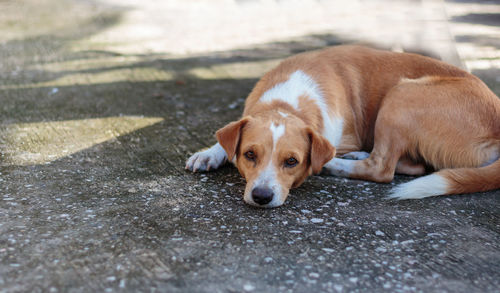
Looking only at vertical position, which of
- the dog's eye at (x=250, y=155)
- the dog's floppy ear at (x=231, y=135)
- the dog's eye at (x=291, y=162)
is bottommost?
the dog's eye at (x=291, y=162)

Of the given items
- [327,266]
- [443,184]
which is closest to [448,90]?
[443,184]

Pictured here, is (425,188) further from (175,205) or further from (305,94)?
(175,205)

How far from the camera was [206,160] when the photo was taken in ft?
12.5

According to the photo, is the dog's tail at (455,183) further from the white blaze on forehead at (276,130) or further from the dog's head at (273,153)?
the white blaze on forehead at (276,130)

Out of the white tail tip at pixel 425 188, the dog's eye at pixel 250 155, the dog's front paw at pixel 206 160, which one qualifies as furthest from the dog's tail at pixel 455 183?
the dog's front paw at pixel 206 160

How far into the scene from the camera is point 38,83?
225 inches

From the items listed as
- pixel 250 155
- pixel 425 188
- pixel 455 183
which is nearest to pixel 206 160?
pixel 250 155

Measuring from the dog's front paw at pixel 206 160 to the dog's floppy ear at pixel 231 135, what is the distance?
0.41 metres

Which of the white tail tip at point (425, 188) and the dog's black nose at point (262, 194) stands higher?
the dog's black nose at point (262, 194)

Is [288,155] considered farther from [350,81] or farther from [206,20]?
[206,20]

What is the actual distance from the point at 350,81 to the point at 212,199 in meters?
1.79

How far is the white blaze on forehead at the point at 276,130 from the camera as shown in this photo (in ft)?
10.8

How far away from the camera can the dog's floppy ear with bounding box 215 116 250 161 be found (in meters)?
3.41

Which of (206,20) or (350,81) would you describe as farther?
(206,20)
